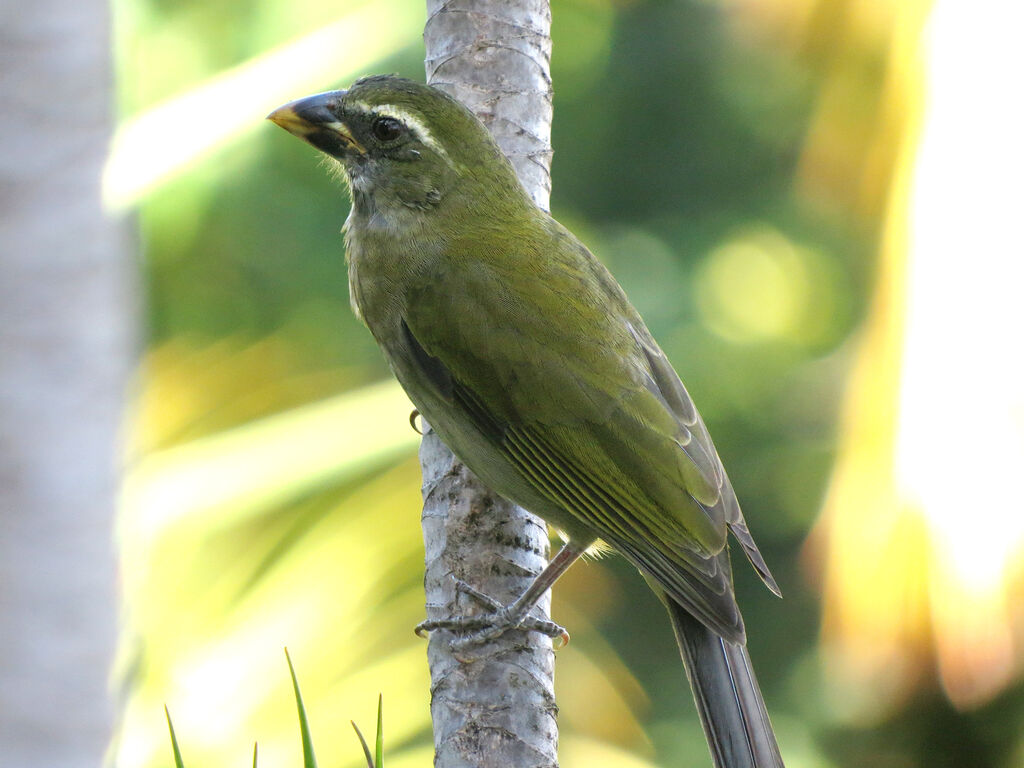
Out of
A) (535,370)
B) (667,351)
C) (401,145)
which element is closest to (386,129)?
(401,145)

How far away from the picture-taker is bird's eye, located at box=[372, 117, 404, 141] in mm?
3350

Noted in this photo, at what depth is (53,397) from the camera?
2.62 meters

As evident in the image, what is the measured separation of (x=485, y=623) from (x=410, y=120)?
54.4 inches

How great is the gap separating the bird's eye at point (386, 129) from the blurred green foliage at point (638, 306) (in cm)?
151

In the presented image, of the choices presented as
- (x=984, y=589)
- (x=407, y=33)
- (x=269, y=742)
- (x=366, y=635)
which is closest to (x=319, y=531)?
(x=366, y=635)

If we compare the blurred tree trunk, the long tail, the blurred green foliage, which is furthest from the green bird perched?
the blurred green foliage

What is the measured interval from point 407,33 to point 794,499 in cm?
471

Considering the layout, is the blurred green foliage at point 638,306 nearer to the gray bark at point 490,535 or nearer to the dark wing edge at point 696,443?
the gray bark at point 490,535

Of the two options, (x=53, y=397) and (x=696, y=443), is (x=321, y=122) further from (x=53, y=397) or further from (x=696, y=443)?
(x=696, y=443)

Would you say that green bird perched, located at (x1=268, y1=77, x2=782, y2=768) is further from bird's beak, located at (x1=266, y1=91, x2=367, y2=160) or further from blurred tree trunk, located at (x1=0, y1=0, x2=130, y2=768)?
blurred tree trunk, located at (x1=0, y1=0, x2=130, y2=768)

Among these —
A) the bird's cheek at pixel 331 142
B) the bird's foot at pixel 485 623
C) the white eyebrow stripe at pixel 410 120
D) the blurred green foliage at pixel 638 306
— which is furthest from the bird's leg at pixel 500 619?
the blurred green foliage at pixel 638 306

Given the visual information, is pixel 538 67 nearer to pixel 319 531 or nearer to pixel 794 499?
pixel 319 531

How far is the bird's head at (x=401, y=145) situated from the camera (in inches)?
129

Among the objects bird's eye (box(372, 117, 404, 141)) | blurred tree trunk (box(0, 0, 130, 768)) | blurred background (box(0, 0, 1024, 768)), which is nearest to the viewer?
blurred tree trunk (box(0, 0, 130, 768))
